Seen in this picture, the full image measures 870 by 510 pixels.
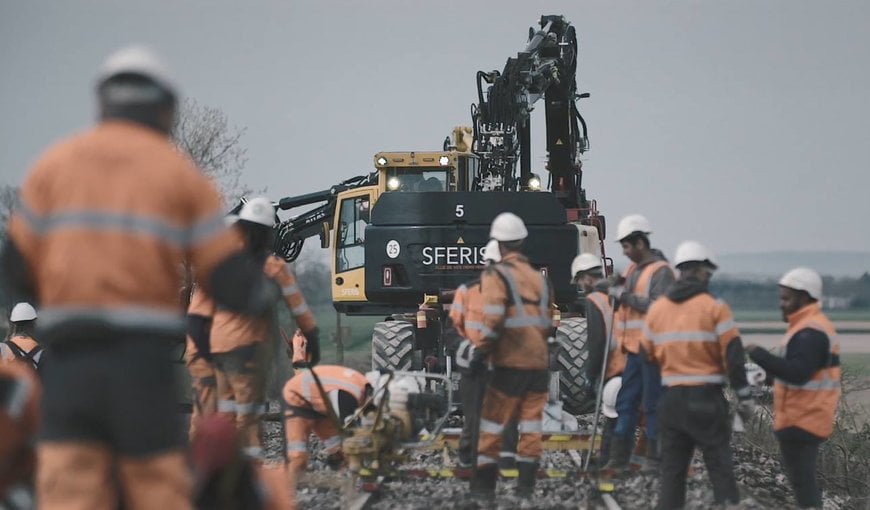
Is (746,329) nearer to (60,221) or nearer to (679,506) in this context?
(679,506)

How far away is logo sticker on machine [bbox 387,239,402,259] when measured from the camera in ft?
54.1

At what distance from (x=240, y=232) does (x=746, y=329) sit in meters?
35.4

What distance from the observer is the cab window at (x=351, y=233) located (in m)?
17.9

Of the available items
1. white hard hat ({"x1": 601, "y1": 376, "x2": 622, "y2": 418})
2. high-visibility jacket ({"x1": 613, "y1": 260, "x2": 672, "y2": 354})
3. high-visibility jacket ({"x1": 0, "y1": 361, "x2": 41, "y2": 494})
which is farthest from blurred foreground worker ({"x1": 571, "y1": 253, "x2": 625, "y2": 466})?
high-visibility jacket ({"x1": 0, "y1": 361, "x2": 41, "y2": 494})

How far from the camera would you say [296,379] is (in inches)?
375

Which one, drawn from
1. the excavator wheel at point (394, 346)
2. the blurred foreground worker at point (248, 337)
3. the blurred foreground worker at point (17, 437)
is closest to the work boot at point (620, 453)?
the blurred foreground worker at point (248, 337)

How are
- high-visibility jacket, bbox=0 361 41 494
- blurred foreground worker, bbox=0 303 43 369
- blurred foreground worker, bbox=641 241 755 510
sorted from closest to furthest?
high-visibility jacket, bbox=0 361 41 494 < blurred foreground worker, bbox=641 241 755 510 < blurred foreground worker, bbox=0 303 43 369

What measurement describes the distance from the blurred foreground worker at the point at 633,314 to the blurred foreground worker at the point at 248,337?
2.80 metres

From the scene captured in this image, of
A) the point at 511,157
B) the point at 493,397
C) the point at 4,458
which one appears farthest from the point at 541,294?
the point at 511,157

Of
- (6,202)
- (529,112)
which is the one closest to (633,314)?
(529,112)

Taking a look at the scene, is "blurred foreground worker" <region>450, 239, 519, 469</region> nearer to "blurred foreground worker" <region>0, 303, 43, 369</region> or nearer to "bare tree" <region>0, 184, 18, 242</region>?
"blurred foreground worker" <region>0, 303, 43, 369</region>

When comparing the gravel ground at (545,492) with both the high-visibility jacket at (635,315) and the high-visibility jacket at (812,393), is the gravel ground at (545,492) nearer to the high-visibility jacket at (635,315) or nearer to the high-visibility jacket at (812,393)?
the high-visibility jacket at (812,393)

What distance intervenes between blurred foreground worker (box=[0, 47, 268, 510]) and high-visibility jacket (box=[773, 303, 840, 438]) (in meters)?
5.31

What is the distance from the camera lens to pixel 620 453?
10.7 meters
